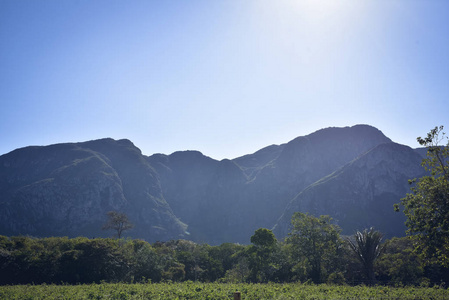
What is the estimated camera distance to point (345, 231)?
625 ft

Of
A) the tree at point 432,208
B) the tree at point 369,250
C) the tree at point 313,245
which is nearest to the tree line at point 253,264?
the tree at point 313,245

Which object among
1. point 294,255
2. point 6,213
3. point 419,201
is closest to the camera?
point 419,201

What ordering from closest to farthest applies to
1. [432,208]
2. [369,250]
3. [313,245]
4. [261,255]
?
[432,208] < [369,250] < [313,245] < [261,255]

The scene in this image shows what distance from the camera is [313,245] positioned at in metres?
44.2

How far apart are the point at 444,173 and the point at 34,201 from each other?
22977 centimetres

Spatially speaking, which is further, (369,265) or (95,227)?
(95,227)

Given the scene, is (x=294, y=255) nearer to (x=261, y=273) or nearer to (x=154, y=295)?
(x=261, y=273)

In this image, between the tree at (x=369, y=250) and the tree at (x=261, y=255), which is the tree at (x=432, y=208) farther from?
the tree at (x=261, y=255)

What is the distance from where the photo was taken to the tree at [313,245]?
141 ft

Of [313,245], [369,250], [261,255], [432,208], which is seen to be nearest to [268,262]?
[261,255]

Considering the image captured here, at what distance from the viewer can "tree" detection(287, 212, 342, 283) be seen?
43094mm

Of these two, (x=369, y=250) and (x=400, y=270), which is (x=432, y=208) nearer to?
(x=369, y=250)

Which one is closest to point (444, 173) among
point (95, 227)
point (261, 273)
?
point (261, 273)

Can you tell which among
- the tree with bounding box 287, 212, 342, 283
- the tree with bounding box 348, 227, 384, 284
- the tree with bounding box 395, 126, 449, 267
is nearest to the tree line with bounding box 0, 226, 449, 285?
the tree with bounding box 287, 212, 342, 283
